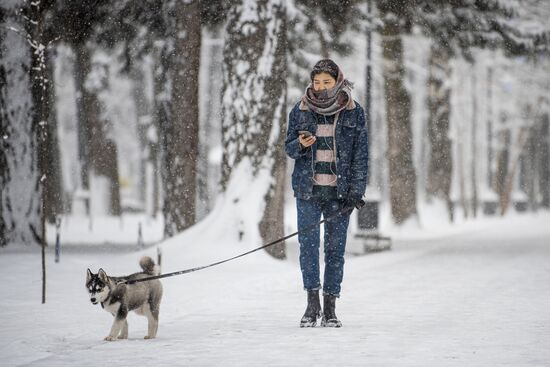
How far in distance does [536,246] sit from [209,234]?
321 inches

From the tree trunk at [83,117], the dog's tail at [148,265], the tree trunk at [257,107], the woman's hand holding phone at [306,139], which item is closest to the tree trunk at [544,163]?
the tree trunk at [83,117]

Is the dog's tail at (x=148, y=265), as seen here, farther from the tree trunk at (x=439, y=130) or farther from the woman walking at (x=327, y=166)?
the tree trunk at (x=439, y=130)

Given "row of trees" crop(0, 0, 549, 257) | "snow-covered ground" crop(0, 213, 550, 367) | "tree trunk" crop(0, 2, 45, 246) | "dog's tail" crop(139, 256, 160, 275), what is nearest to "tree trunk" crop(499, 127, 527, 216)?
"row of trees" crop(0, 0, 549, 257)

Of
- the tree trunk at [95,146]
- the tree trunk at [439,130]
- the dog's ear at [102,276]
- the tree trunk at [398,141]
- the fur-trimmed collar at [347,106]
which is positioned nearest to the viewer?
the dog's ear at [102,276]

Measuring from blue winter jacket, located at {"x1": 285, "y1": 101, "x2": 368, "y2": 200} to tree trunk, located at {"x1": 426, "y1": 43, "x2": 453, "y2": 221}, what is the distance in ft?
77.1

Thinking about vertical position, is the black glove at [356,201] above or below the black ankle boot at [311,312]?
above

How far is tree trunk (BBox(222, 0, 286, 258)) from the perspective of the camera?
14.5 metres

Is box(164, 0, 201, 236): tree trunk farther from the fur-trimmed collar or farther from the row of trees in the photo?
the fur-trimmed collar

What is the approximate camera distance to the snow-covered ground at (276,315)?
668 centimetres

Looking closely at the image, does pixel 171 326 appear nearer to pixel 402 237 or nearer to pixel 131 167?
pixel 402 237

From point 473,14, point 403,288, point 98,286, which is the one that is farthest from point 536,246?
point 98,286

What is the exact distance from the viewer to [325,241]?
26.3ft

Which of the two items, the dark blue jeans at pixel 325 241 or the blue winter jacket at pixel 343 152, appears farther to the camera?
the dark blue jeans at pixel 325 241

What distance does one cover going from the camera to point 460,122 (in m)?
46.4
